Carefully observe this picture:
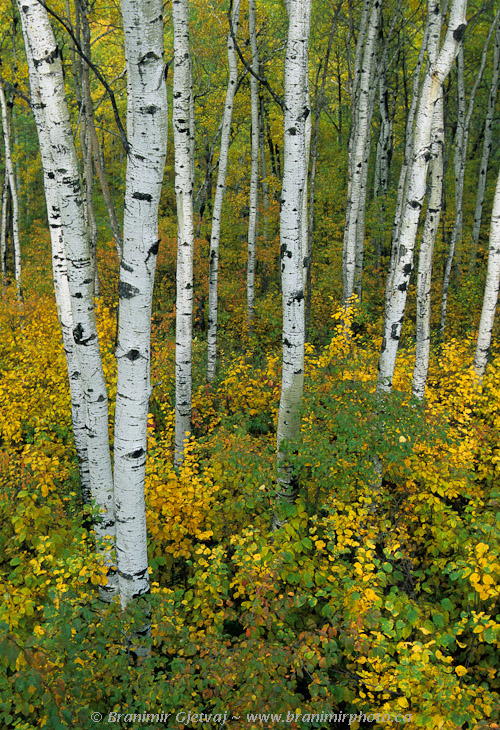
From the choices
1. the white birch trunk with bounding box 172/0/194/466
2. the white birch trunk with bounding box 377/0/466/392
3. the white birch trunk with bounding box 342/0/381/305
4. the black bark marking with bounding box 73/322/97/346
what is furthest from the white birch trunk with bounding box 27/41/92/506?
the white birch trunk with bounding box 342/0/381/305

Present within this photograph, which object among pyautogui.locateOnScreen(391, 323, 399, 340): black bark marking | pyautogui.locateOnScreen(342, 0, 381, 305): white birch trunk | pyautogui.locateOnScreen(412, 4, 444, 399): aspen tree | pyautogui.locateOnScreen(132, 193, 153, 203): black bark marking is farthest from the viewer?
pyautogui.locateOnScreen(342, 0, 381, 305): white birch trunk

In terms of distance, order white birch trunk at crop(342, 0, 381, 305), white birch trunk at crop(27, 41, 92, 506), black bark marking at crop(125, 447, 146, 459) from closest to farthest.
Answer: black bark marking at crop(125, 447, 146, 459), white birch trunk at crop(27, 41, 92, 506), white birch trunk at crop(342, 0, 381, 305)

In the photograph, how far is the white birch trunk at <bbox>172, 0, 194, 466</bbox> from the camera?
5.30 metres

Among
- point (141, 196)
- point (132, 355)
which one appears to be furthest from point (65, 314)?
point (141, 196)

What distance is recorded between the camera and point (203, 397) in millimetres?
7965

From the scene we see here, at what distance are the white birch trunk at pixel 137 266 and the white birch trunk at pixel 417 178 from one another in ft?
10.7

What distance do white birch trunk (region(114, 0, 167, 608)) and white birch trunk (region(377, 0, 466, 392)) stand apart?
3247 millimetres

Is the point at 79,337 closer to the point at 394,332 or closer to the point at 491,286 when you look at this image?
the point at 394,332

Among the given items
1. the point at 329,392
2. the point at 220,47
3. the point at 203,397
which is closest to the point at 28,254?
the point at 220,47

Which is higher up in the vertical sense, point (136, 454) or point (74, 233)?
point (74, 233)

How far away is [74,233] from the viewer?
3326 mm

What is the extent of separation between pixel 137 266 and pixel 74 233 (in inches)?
38.5

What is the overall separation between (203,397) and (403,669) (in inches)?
216

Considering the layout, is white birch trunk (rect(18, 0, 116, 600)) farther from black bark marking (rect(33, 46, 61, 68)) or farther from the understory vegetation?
the understory vegetation
